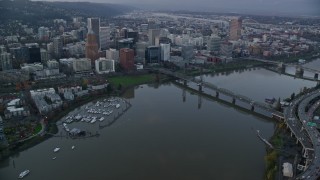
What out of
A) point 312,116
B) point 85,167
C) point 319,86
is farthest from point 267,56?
point 85,167

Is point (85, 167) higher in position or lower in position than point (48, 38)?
lower

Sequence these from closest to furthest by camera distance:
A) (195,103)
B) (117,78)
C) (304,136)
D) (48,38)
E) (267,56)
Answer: (304,136) → (195,103) → (117,78) → (267,56) → (48,38)

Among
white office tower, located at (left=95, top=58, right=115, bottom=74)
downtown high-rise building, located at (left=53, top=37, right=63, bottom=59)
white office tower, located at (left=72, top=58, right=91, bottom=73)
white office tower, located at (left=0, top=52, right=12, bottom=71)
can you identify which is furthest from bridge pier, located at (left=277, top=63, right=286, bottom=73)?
white office tower, located at (left=0, top=52, right=12, bottom=71)

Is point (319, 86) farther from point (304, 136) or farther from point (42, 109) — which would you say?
point (42, 109)

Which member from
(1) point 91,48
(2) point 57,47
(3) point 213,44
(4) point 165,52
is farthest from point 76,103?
(3) point 213,44

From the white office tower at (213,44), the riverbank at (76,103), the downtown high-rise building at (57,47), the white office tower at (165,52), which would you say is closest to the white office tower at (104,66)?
the riverbank at (76,103)

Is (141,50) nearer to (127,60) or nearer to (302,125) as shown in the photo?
(127,60)
